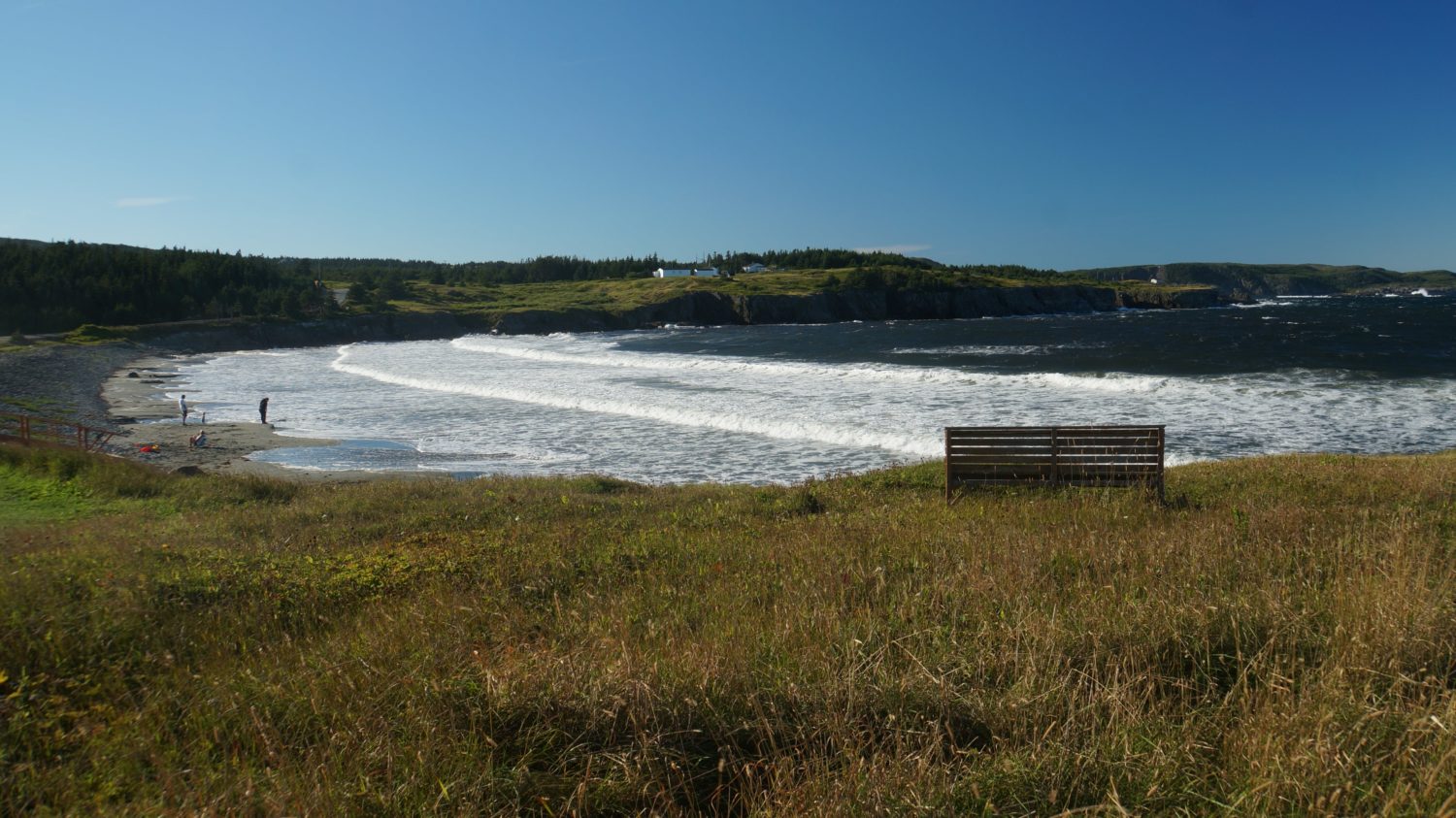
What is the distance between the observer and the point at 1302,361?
44781 mm

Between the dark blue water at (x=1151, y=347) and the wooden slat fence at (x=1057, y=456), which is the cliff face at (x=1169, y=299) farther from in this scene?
the wooden slat fence at (x=1057, y=456)

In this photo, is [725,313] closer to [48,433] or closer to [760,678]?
[48,433]

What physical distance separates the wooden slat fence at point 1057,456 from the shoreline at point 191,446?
13.7 m

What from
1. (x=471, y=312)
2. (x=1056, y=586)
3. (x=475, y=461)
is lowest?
(x=475, y=461)

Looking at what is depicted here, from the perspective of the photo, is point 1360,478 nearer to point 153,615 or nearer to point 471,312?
point 153,615

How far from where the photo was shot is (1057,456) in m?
11.6

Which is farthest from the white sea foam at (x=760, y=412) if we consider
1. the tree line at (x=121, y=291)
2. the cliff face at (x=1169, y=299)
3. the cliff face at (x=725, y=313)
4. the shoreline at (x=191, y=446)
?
the cliff face at (x=1169, y=299)

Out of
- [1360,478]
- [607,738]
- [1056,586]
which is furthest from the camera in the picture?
[1360,478]

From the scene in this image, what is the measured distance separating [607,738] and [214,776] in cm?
154

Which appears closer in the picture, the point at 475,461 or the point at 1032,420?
the point at 475,461

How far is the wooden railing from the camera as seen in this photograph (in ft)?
62.7

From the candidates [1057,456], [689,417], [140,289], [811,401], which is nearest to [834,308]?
[140,289]

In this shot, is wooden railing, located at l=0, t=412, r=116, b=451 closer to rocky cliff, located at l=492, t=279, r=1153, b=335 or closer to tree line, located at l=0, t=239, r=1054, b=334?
tree line, located at l=0, t=239, r=1054, b=334

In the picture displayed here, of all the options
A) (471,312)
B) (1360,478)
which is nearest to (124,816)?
(1360,478)
